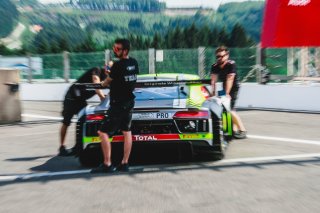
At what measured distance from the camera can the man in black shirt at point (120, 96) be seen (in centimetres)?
626

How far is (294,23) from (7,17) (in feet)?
417

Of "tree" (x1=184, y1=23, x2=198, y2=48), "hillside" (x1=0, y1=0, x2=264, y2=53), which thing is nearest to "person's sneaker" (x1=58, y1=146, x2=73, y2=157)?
"tree" (x1=184, y1=23, x2=198, y2=48)

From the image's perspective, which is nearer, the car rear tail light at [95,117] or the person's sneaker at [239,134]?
the car rear tail light at [95,117]

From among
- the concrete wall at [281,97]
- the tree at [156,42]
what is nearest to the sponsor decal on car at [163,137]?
the concrete wall at [281,97]

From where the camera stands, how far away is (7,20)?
134 meters

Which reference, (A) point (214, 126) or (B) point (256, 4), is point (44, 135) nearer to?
(A) point (214, 126)

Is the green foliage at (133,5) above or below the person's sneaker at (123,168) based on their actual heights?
above

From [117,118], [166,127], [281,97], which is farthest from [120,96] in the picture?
[281,97]

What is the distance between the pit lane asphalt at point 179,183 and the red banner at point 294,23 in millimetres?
10184

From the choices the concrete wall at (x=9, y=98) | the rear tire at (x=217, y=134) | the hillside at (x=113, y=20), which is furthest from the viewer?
the hillside at (x=113, y=20)

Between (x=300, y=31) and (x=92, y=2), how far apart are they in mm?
162137

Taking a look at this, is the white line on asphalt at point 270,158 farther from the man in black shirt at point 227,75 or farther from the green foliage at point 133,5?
the green foliage at point 133,5

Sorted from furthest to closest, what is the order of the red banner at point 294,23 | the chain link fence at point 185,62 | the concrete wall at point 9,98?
the red banner at point 294,23 < the chain link fence at point 185,62 < the concrete wall at point 9,98

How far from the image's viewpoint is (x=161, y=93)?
7352mm
